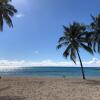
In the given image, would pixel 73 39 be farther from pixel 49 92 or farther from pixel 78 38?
pixel 49 92

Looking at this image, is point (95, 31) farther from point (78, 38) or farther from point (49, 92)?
point (49, 92)

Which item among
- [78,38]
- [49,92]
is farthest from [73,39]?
[49,92]

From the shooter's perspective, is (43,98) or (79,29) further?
(79,29)

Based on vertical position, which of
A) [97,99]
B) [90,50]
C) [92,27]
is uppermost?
[92,27]

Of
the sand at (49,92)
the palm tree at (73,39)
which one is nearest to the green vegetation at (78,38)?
the palm tree at (73,39)

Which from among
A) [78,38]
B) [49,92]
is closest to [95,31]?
[78,38]

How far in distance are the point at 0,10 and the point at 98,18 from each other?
44.9ft

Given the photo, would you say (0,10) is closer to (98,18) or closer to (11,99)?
(98,18)

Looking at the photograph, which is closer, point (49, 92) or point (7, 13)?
point (49, 92)

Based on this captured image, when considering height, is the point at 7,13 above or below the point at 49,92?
above

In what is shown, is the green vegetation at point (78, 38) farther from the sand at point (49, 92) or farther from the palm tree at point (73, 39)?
the sand at point (49, 92)

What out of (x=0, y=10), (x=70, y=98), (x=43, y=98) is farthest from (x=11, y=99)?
(x=0, y=10)

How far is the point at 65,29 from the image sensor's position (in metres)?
39.9

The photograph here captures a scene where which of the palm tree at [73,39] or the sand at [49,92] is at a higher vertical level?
the palm tree at [73,39]
